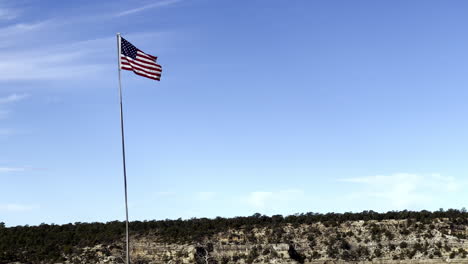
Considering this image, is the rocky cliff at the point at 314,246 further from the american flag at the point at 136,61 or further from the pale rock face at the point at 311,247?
the american flag at the point at 136,61

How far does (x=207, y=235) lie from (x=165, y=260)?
714cm

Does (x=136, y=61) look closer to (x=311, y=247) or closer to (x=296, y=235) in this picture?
(x=311, y=247)

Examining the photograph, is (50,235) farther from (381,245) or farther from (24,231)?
(381,245)

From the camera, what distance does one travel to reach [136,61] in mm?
39469

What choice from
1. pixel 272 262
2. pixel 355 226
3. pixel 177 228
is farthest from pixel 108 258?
pixel 355 226

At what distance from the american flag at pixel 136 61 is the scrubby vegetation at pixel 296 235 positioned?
3883 cm

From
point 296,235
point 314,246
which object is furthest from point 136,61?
point 296,235

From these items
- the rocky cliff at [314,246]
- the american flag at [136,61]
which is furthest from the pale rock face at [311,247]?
the american flag at [136,61]

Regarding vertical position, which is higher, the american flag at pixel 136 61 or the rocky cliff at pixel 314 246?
the american flag at pixel 136 61

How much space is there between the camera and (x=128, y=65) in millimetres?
39625

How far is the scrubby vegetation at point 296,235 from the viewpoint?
75.1 m

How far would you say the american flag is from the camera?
129 feet

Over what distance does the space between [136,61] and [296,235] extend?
45.9m

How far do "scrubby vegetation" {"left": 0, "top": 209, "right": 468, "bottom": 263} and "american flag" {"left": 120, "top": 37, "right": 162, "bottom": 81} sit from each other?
127 feet
